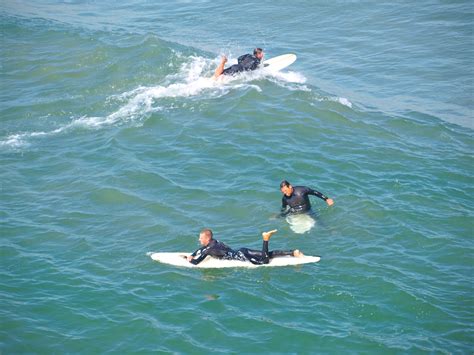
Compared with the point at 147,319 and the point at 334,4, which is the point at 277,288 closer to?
the point at 147,319

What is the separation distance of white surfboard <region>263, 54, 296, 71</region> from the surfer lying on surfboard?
17.5m

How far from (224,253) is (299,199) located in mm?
3675

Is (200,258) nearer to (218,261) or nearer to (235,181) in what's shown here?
(218,261)

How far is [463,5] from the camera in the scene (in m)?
43.2

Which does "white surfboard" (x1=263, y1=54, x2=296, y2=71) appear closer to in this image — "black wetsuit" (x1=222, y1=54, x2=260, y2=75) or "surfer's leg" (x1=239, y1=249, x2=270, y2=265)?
"black wetsuit" (x1=222, y1=54, x2=260, y2=75)

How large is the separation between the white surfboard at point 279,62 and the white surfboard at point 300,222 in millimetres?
14950

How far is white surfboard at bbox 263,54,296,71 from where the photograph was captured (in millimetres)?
35531

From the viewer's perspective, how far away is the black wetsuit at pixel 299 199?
22.0 meters

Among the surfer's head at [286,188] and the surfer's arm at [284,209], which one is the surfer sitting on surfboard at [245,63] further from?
the surfer's head at [286,188]

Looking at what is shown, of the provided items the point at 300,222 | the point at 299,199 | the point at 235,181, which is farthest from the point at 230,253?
the point at 235,181

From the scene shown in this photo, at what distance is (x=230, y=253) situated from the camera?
20125mm

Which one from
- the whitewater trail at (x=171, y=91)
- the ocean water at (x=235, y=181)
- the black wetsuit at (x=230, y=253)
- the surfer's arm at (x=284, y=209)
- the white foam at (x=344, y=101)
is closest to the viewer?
the ocean water at (x=235, y=181)

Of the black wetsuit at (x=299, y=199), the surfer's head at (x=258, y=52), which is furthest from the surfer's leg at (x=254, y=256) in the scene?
the surfer's head at (x=258, y=52)

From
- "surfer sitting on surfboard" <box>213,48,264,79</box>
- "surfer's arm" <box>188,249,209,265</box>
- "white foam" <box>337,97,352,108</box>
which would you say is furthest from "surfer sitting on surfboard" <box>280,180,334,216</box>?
"surfer sitting on surfboard" <box>213,48,264,79</box>
